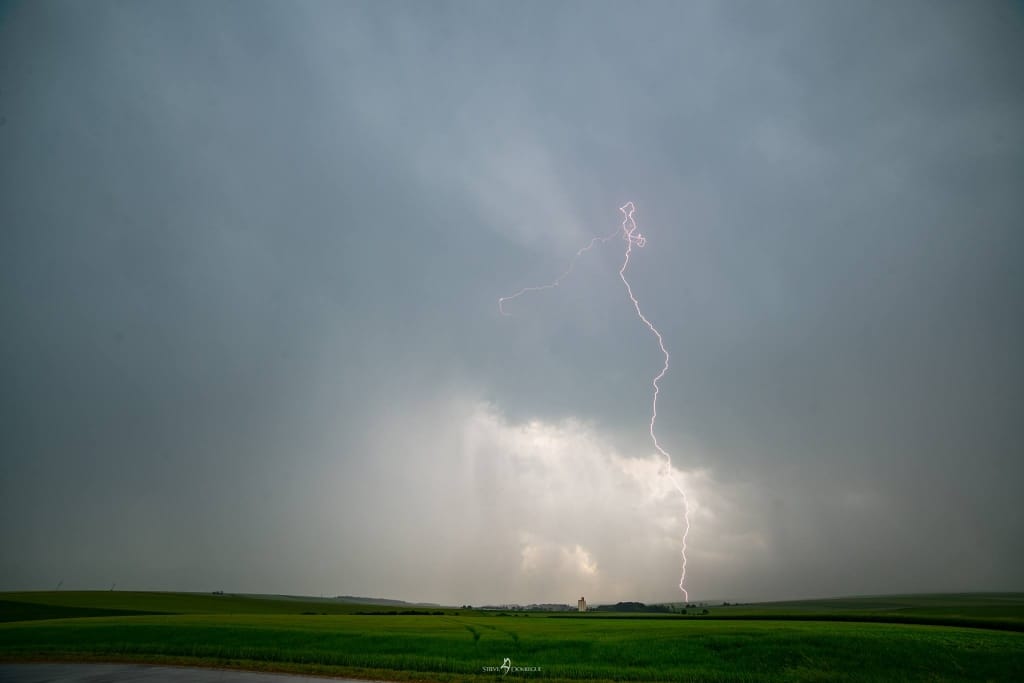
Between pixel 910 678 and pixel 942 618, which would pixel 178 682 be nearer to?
pixel 910 678

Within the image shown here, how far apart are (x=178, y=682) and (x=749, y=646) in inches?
1234

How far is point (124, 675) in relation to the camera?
2548 cm

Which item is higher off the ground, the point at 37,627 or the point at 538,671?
the point at 538,671

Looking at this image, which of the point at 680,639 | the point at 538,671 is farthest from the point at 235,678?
the point at 680,639

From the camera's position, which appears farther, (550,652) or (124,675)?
(550,652)

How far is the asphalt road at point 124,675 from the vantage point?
936 inches

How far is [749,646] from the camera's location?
33562 mm

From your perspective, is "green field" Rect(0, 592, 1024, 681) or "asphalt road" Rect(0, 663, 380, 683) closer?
"asphalt road" Rect(0, 663, 380, 683)

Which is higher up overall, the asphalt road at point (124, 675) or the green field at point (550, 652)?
the asphalt road at point (124, 675)

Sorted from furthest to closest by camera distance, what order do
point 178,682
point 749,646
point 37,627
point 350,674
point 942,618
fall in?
point 942,618 → point 37,627 → point 749,646 → point 350,674 → point 178,682

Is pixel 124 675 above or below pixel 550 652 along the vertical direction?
above

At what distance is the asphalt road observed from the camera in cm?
2377

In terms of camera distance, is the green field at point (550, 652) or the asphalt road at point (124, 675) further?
the green field at point (550, 652)

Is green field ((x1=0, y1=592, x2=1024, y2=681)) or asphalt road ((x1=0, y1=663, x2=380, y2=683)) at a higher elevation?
asphalt road ((x1=0, y1=663, x2=380, y2=683))
